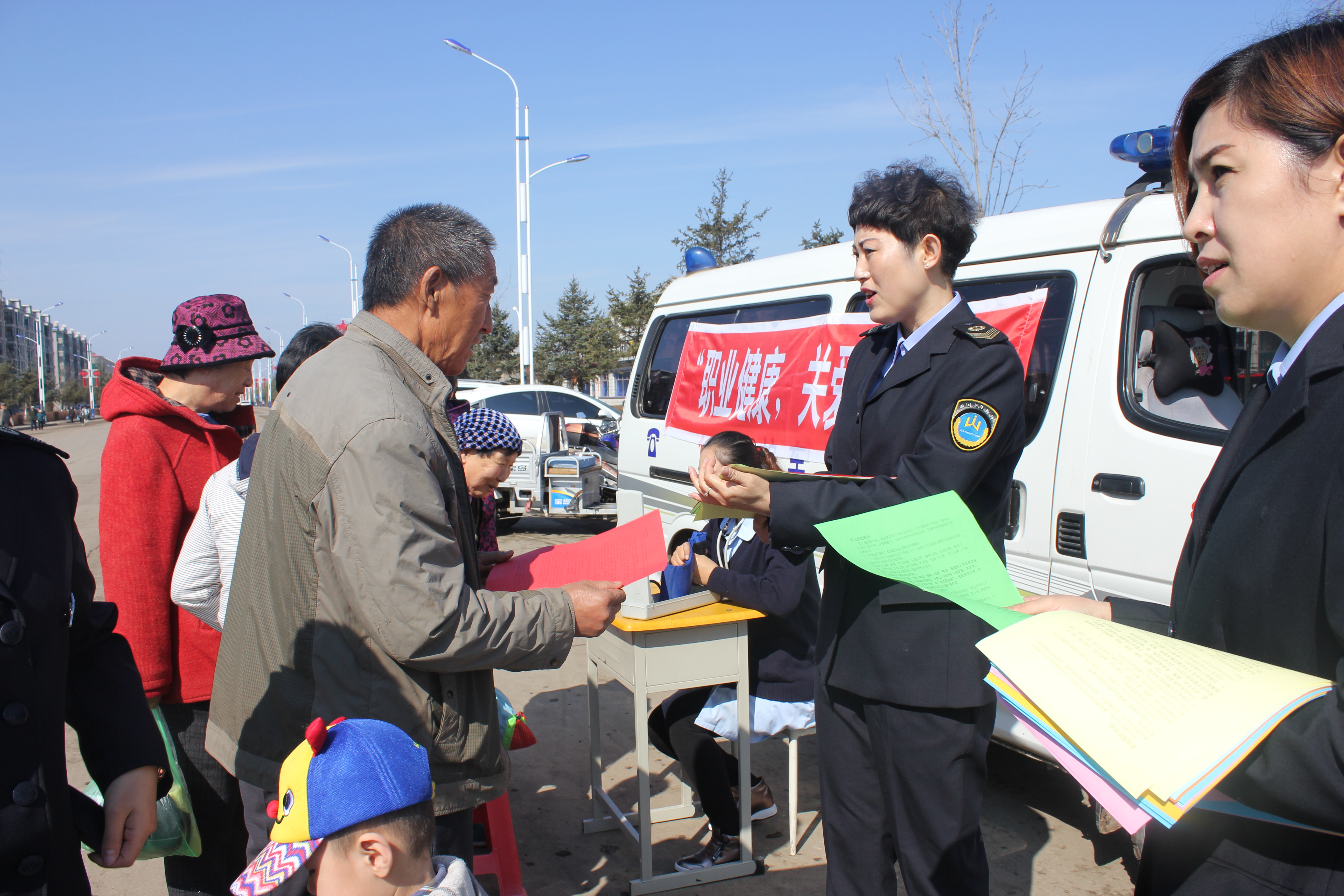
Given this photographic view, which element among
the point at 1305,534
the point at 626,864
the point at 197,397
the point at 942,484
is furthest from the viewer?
the point at 626,864

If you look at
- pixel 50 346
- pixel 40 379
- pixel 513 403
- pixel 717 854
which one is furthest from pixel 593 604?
pixel 50 346

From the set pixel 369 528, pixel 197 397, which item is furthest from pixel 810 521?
pixel 197 397

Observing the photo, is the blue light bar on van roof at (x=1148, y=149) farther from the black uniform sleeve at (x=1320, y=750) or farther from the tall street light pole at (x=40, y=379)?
the tall street light pole at (x=40, y=379)

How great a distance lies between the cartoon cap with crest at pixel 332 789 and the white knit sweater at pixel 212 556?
3.82 ft

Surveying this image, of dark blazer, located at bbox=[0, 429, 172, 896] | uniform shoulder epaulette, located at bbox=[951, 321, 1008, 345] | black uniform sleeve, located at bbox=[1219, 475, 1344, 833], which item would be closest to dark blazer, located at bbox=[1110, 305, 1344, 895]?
black uniform sleeve, located at bbox=[1219, 475, 1344, 833]

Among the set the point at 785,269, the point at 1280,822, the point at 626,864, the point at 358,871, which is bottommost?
the point at 626,864

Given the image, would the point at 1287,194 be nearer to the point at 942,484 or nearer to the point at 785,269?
the point at 942,484

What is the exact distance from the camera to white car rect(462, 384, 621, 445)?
35.8ft

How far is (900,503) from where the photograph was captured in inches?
70.4

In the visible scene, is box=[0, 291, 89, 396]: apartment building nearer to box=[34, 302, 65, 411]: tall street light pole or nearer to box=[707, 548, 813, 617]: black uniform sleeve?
box=[34, 302, 65, 411]: tall street light pole

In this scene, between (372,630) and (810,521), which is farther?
(810,521)

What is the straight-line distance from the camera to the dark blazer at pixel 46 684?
1.09 m

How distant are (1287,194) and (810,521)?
1.06m

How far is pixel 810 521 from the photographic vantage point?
1827 millimetres
